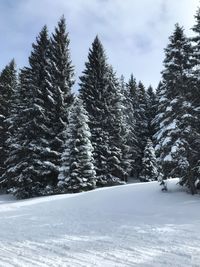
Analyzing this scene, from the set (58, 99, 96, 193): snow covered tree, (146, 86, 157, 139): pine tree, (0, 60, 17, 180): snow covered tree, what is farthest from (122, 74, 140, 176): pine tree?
(58, 99, 96, 193): snow covered tree

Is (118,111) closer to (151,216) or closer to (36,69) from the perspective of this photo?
(36,69)

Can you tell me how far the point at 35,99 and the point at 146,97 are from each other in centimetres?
3006

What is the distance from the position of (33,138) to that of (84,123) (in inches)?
205

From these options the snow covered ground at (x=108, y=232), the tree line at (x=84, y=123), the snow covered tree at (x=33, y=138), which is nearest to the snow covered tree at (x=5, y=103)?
the tree line at (x=84, y=123)

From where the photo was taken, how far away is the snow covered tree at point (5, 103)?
1389 inches

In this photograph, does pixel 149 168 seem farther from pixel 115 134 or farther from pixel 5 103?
pixel 5 103

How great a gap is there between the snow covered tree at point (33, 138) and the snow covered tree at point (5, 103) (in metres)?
4.63

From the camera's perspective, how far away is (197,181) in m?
17.0

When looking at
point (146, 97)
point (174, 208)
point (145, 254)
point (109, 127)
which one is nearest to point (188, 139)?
point (174, 208)

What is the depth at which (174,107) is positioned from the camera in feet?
61.7

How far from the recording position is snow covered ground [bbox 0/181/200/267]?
7344mm

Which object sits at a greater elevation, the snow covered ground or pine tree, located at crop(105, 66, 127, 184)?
pine tree, located at crop(105, 66, 127, 184)

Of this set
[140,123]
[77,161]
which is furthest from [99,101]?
[140,123]

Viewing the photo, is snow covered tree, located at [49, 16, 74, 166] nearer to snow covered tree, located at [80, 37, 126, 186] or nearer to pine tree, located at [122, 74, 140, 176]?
snow covered tree, located at [80, 37, 126, 186]
